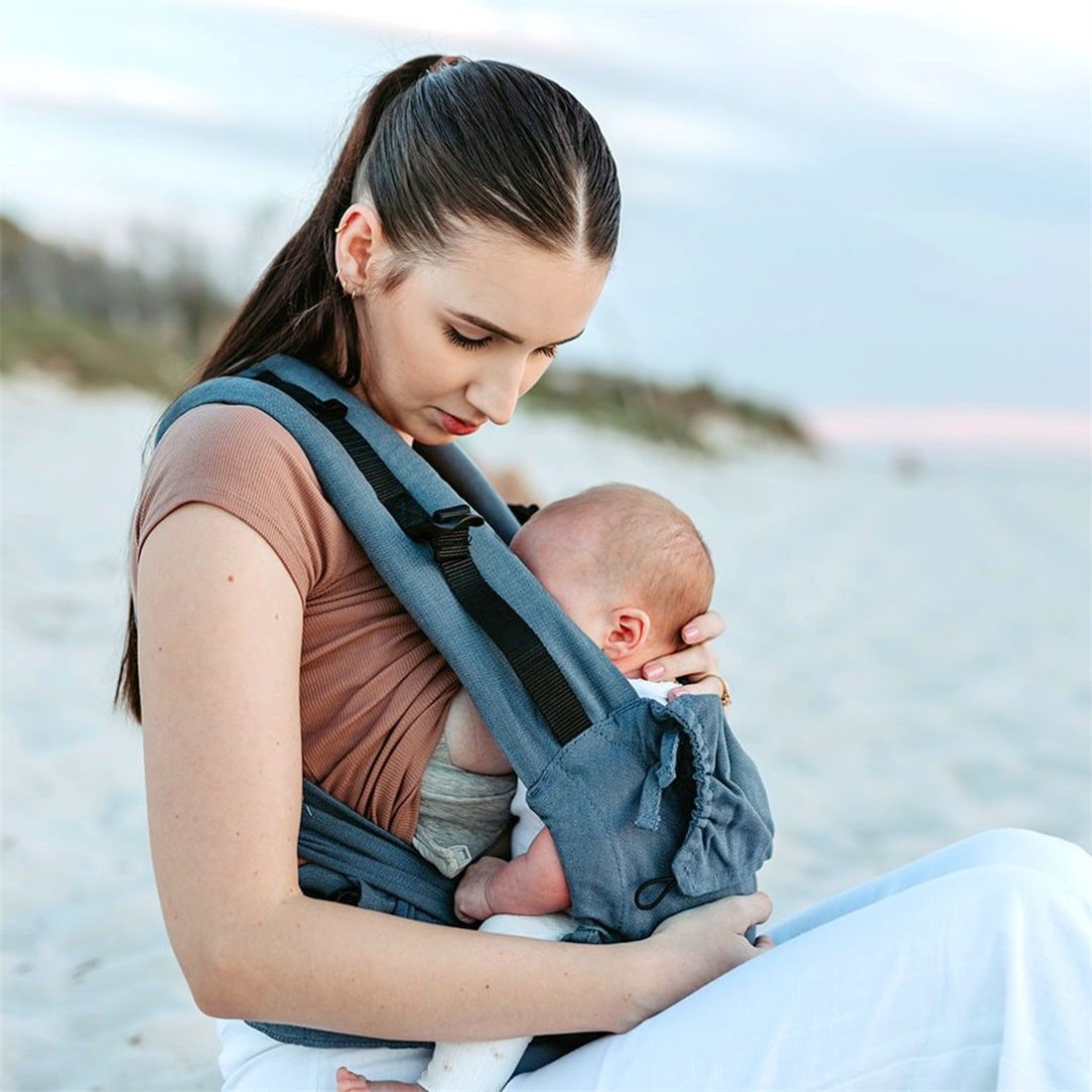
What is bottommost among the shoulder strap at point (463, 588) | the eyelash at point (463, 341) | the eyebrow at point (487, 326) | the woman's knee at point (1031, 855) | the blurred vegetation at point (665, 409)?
the blurred vegetation at point (665, 409)

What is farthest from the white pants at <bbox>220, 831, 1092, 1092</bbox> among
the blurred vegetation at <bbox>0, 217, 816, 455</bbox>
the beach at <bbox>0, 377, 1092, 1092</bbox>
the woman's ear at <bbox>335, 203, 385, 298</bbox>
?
the blurred vegetation at <bbox>0, 217, 816, 455</bbox>

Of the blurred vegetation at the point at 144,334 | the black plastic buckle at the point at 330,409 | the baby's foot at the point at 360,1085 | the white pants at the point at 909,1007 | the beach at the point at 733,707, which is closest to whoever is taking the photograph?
the white pants at the point at 909,1007

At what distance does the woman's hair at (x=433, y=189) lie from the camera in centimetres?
182

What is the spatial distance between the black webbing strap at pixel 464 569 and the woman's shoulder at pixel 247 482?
0.09m

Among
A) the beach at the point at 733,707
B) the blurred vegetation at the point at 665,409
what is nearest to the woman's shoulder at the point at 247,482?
the beach at the point at 733,707

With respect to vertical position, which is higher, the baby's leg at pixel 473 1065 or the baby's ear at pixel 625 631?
the baby's ear at pixel 625 631

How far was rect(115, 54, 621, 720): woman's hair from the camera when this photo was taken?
182cm

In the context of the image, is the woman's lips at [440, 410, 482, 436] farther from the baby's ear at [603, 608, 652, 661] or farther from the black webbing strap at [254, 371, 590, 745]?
the baby's ear at [603, 608, 652, 661]

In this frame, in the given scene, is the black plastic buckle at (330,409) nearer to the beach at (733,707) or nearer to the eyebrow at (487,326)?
the eyebrow at (487,326)

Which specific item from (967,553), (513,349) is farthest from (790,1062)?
(967,553)

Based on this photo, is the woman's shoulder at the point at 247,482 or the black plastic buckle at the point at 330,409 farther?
the black plastic buckle at the point at 330,409

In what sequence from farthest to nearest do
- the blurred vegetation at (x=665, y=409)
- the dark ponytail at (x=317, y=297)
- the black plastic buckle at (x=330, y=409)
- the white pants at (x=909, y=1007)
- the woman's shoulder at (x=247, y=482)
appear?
the blurred vegetation at (x=665, y=409), the dark ponytail at (x=317, y=297), the black plastic buckle at (x=330, y=409), the woman's shoulder at (x=247, y=482), the white pants at (x=909, y=1007)

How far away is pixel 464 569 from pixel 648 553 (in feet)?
1.38

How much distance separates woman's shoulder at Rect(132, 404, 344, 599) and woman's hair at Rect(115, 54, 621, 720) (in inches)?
11.9
